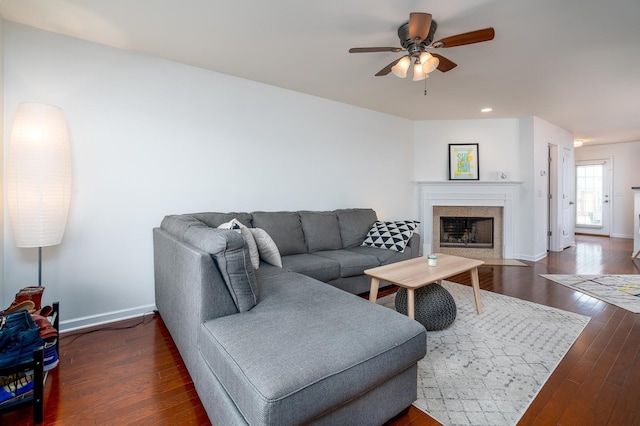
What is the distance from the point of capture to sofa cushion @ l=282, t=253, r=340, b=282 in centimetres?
280

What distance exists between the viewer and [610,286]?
3.59m

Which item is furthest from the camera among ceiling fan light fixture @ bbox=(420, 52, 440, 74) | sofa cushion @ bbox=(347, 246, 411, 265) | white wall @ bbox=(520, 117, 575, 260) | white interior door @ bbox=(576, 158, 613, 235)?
white interior door @ bbox=(576, 158, 613, 235)

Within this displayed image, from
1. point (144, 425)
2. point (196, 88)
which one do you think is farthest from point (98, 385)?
point (196, 88)

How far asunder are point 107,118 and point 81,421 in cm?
228

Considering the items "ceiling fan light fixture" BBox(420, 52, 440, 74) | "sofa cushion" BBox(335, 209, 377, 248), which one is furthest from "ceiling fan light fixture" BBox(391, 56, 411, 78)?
"sofa cushion" BBox(335, 209, 377, 248)

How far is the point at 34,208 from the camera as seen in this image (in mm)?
2059

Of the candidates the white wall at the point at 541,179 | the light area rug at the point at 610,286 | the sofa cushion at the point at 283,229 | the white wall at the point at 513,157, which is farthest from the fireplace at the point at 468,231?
the sofa cushion at the point at 283,229

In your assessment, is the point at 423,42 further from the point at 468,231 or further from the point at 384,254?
the point at 468,231

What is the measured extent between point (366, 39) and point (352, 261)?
2054mm

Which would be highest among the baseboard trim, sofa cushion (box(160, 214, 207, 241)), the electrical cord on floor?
sofa cushion (box(160, 214, 207, 241))

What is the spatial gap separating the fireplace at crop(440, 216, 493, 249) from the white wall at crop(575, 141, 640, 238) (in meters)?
4.76

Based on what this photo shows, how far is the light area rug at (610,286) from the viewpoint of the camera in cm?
308

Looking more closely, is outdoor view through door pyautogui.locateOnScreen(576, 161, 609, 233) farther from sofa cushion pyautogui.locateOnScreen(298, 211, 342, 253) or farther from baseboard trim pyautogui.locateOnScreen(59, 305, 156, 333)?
baseboard trim pyautogui.locateOnScreen(59, 305, 156, 333)

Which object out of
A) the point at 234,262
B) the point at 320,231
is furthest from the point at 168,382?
the point at 320,231
